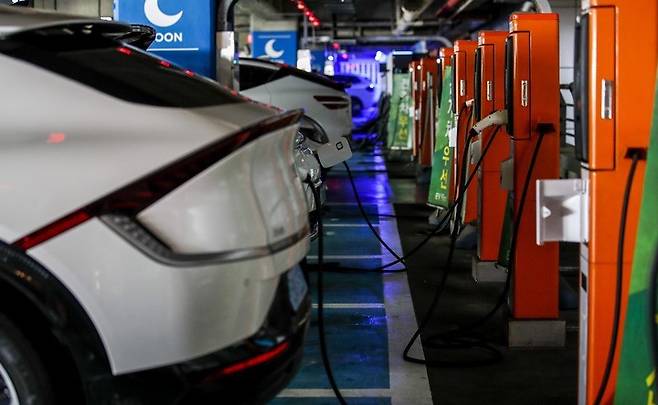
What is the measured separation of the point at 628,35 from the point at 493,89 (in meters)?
4.13

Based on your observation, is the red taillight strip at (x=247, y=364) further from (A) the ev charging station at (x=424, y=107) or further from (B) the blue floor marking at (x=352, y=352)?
(A) the ev charging station at (x=424, y=107)

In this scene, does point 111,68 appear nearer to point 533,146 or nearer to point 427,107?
point 533,146

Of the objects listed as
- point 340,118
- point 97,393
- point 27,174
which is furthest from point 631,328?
point 340,118

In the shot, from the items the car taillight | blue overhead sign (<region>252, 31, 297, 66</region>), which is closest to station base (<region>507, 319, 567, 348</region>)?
the car taillight

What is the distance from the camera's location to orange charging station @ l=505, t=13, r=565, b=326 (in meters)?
5.73

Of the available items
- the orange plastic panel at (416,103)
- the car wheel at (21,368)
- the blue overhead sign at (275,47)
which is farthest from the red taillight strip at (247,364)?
the blue overhead sign at (275,47)

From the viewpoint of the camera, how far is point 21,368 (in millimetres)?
3258

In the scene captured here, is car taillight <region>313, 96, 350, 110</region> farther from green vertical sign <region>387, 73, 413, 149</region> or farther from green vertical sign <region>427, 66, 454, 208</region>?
green vertical sign <region>387, 73, 413, 149</region>

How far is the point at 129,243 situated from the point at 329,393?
209 cm

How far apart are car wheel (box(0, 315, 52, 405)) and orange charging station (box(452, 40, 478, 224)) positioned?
19.2 feet

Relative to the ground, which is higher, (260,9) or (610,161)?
(260,9)

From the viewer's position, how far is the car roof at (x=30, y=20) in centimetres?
340

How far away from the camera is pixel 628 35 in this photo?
3531 millimetres

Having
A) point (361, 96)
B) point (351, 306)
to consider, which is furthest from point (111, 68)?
point (361, 96)
